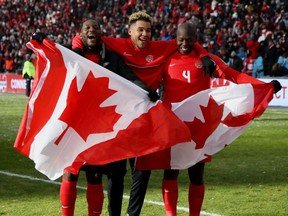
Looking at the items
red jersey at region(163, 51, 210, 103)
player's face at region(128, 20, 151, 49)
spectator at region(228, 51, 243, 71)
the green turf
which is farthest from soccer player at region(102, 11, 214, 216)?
spectator at region(228, 51, 243, 71)

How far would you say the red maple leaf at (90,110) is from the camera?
6.45m

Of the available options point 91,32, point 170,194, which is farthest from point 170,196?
point 91,32

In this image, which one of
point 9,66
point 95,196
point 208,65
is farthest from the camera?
point 9,66

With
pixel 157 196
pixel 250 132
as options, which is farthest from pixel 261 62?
pixel 157 196

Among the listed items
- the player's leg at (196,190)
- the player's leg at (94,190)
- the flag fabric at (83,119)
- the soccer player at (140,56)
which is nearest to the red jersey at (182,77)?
the soccer player at (140,56)

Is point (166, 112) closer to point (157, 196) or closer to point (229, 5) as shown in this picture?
point (157, 196)

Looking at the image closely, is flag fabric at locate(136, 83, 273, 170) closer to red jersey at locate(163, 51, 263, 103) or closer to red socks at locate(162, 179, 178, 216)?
red jersey at locate(163, 51, 263, 103)

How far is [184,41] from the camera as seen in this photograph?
6.91 meters

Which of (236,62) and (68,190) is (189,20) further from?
(68,190)

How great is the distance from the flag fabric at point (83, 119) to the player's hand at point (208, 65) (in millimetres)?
595

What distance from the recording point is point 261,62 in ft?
78.0

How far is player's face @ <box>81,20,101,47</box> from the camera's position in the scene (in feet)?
21.3

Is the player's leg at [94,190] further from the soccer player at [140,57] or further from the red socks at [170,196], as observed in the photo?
the red socks at [170,196]

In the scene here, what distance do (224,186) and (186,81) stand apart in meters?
2.76
